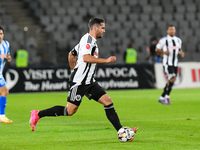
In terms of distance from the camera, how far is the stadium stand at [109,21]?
72.3ft

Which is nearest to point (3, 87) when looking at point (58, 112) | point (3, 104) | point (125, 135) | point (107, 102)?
point (3, 104)

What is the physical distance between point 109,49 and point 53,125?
1478cm

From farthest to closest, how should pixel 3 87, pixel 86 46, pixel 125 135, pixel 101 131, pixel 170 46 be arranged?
pixel 170 46 < pixel 3 87 < pixel 101 131 < pixel 86 46 < pixel 125 135

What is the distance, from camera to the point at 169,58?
40.3 ft

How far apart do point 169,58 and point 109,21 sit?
12929mm

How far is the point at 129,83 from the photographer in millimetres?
18250

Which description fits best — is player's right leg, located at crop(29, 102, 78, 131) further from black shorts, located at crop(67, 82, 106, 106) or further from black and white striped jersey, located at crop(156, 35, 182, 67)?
black and white striped jersey, located at crop(156, 35, 182, 67)

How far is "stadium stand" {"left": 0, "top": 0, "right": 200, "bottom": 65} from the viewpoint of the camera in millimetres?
22047

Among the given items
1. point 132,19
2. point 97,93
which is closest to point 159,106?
point 97,93

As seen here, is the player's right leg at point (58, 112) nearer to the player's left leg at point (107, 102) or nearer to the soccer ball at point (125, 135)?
the player's left leg at point (107, 102)

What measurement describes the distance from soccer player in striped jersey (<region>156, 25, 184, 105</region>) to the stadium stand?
839 cm

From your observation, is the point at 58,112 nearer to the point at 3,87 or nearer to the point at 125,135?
the point at 125,135

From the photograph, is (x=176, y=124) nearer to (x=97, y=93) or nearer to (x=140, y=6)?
(x=97, y=93)

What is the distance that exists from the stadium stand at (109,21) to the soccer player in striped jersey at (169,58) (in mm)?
8390
